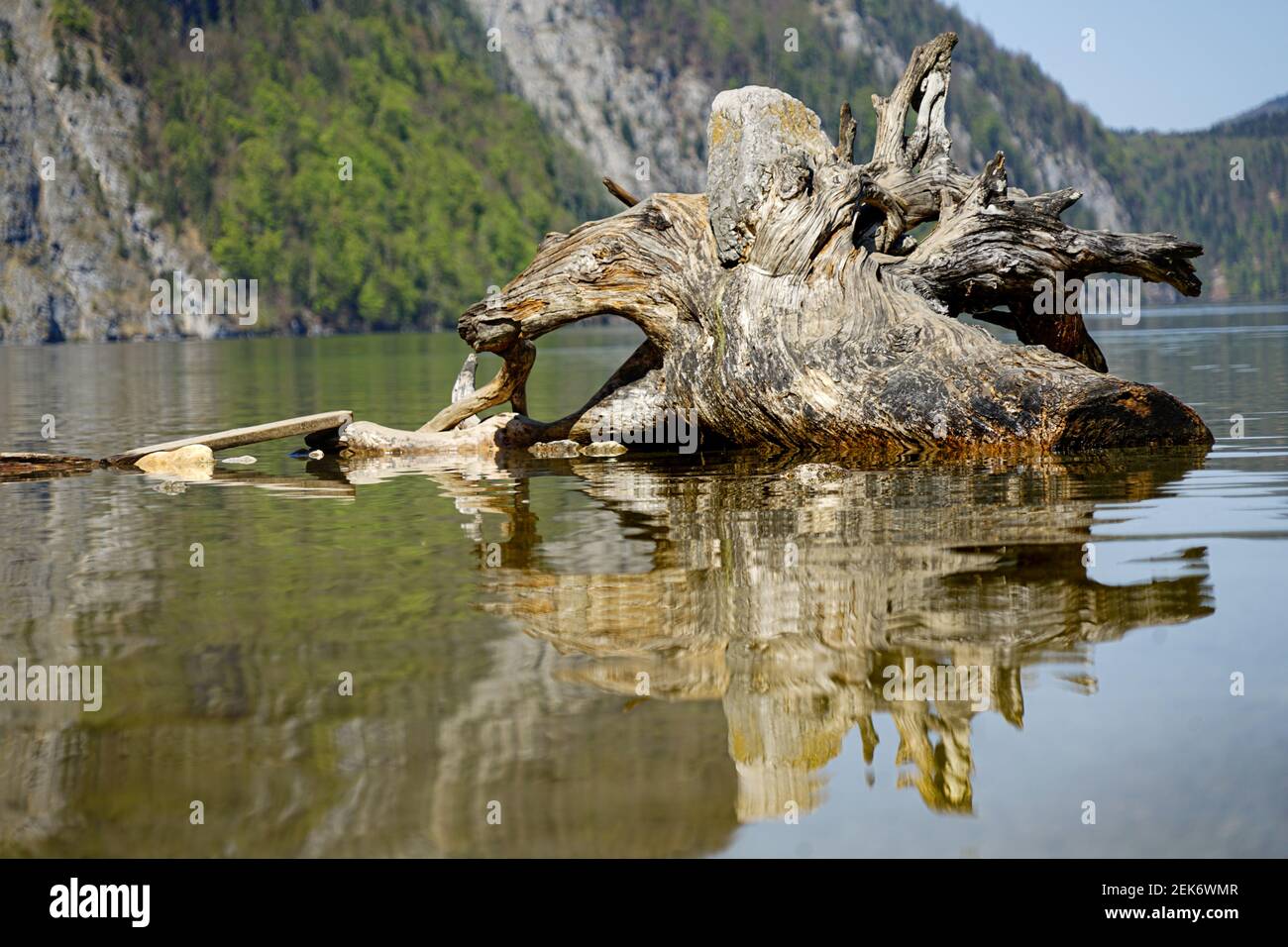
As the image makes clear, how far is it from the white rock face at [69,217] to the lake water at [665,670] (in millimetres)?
141302

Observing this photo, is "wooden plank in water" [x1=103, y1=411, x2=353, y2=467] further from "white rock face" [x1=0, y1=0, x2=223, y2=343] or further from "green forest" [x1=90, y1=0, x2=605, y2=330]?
"green forest" [x1=90, y1=0, x2=605, y2=330]

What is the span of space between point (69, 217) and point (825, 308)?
158m

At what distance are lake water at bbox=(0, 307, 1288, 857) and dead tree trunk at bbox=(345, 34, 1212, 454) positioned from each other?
1.93m

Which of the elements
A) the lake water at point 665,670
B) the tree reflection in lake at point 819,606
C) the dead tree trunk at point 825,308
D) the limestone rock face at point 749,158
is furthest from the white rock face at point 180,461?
the limestone rock face at point 749,158

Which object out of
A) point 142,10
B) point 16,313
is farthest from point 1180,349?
point 142,10

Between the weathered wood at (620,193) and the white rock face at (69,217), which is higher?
the white rock face at (69,217)

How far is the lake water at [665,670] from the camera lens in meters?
4.49

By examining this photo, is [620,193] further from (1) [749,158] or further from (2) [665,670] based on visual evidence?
(2) [665,670]

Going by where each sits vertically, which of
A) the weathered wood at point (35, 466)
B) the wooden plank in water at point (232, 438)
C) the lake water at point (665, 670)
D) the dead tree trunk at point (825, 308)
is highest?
the dead tree trunk at point (825, 308)

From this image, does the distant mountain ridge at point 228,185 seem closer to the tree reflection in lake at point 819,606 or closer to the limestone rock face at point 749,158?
the limestone rock face at point 749,158

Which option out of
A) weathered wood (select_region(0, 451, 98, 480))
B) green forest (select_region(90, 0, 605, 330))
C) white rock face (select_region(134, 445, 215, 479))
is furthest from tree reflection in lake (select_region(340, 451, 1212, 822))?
green forest (select_region(90, 0, 605, 330))

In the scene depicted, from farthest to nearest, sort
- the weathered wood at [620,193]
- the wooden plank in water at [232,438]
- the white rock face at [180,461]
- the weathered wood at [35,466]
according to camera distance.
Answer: the weathered wood at [620,193]
the wooden plank in water at [232,438]
the white rock face at [180,461]
the weathered wood at [35,466]
